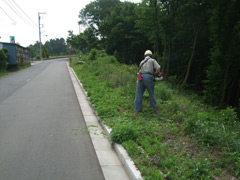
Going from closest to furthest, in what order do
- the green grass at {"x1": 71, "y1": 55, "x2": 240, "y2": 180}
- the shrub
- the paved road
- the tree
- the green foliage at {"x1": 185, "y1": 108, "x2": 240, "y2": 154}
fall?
the green grass at {"x1": 71, "y1": 55, "x2": 240, "y2": 180} → the paved road → the green foliage at {"x1": 185, "y1": 108, "x2": 240, "y2": 154} → the shrub → the tree

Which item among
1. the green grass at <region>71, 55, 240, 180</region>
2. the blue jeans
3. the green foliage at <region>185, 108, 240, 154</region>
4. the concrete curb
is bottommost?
the concrete curb

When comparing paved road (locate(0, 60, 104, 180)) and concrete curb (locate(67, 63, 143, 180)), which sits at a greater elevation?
concrete curb (locate(67, 63, 143, 180))

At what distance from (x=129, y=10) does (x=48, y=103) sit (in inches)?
1205

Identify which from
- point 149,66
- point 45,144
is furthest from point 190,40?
point 45,144

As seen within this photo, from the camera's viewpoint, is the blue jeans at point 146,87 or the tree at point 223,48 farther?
the tree at point 223,48

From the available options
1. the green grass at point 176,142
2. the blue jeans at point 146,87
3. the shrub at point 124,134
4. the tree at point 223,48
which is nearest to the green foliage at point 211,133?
the green grass at point 176,142

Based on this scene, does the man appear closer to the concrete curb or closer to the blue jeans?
the blue jeans

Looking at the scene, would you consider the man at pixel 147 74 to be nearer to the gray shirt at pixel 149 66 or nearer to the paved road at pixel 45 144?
the gray shirt at pixel 149 66

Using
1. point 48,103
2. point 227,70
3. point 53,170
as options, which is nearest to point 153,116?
point 53,170

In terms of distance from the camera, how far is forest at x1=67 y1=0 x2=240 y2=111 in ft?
43.8

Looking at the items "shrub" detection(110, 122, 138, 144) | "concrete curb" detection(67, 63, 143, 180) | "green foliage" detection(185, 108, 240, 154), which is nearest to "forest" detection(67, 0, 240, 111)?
"green foliage" detection(185, 108, 240, 154)

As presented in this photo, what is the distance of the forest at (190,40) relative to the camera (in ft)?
43.8

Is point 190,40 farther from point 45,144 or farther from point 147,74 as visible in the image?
point 45,144

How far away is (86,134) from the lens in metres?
5.82
